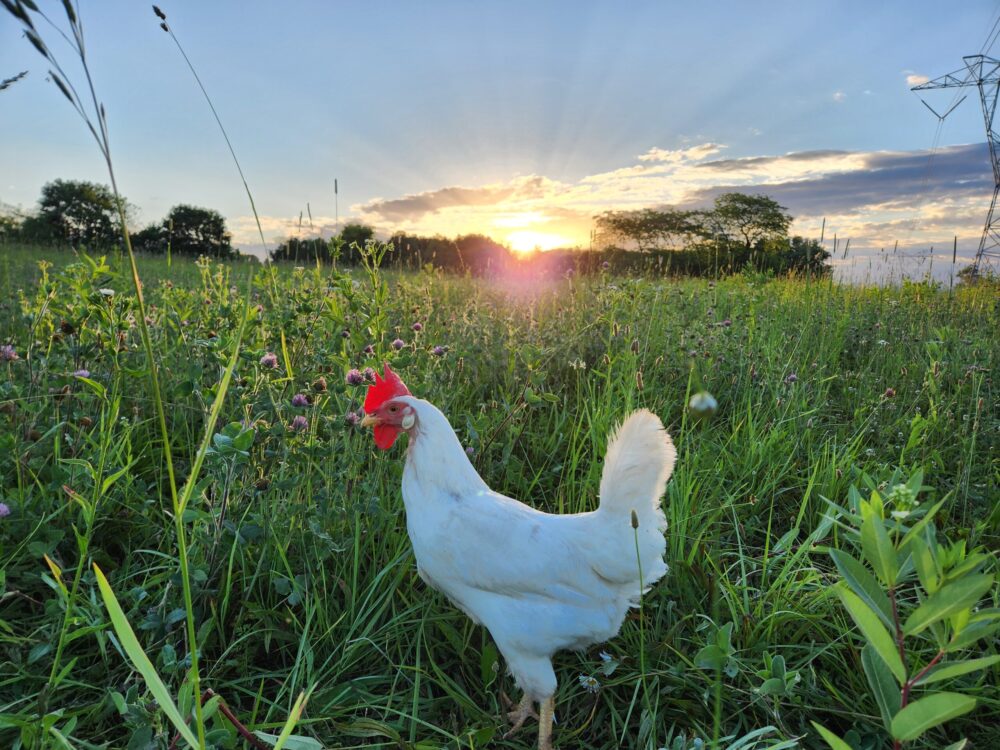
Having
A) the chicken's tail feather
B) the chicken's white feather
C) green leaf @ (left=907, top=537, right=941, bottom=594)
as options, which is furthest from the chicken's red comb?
green leaf @ (left=907, top=537, right=941, bottom=594)

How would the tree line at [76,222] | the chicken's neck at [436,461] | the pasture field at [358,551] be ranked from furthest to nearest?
the tree line at [76,222] < the chicken's neck at [436,461] < the pasture field at [358,551]

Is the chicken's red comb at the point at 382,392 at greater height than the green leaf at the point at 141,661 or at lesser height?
greater

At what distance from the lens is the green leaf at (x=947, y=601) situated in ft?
2.73

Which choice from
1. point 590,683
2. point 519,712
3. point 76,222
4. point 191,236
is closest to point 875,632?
point 590,683

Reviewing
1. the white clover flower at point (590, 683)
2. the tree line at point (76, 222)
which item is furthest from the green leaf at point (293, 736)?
the tree line at point (76, 222)

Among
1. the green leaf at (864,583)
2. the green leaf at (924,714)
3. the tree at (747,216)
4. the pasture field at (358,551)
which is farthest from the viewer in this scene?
the tree at (747,216)

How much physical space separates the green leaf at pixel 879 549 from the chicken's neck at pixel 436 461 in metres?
1.32

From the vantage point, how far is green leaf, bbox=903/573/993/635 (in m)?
0.83

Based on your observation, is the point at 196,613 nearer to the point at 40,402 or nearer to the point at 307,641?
the point at 307,641

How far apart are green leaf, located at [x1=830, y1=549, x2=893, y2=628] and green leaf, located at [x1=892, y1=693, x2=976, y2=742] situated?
187mm

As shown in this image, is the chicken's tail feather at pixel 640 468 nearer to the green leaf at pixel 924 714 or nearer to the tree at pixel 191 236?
the green leaf at pixel 924 714

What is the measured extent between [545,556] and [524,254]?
10.8m

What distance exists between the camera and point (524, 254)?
1211cm

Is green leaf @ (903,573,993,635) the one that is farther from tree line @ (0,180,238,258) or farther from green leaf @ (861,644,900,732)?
tree line @ (0,180,238,258)
